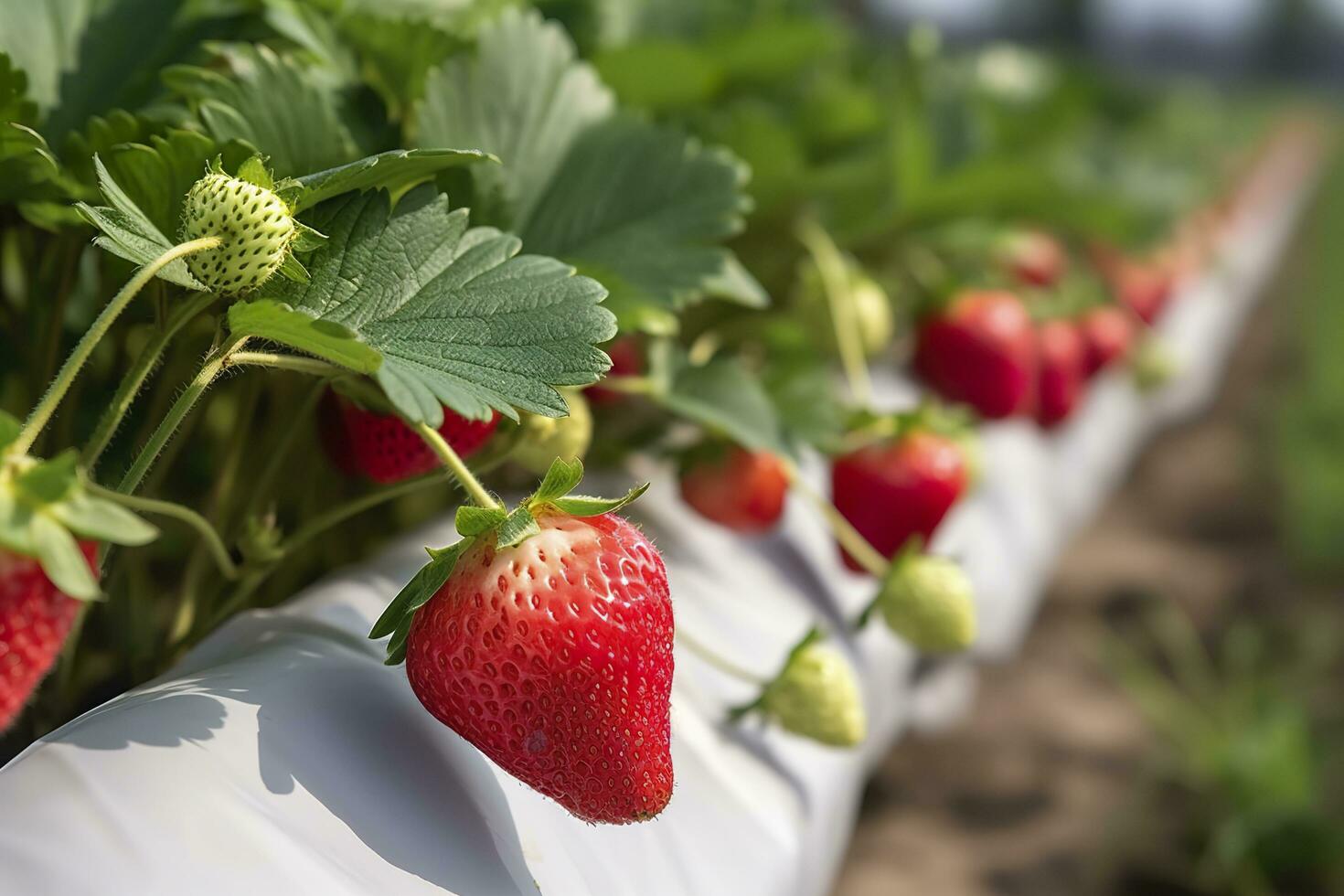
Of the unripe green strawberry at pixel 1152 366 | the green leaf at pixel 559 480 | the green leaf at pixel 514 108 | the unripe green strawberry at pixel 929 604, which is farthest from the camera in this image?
the unripe green strawberry at pixel 1152 366

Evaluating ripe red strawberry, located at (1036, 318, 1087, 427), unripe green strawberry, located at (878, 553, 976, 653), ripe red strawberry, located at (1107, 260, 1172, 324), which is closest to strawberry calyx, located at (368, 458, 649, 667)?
unripe green strawberry, located at (878, 553, 976, 653)

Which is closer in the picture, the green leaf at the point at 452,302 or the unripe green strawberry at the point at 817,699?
the green leaf at the point at 452,302

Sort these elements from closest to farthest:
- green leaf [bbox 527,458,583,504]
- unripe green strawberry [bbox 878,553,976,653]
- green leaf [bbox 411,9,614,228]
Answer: green leaf [bbox 527,458,583,504], green leaf [bbox 411,9,614,228], unripe green strawberry [bbox 878,553,976,653]

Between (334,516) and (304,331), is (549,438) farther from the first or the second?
(304,331)

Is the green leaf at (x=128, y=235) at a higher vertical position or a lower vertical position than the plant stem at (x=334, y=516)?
higher

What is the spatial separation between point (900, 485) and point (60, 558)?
0.47 m

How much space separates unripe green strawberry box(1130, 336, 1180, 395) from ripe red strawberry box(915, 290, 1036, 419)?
1.85 ft

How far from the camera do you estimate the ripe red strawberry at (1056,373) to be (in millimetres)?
1115

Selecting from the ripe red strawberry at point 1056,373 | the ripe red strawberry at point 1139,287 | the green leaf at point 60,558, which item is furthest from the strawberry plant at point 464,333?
the ripe red strawberry at point 1139,287

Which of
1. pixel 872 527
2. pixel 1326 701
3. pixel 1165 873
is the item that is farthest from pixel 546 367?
pixel 1326 701

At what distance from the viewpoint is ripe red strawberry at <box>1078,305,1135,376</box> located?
1.29m

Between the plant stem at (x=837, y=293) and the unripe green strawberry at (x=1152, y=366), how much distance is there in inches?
29.9

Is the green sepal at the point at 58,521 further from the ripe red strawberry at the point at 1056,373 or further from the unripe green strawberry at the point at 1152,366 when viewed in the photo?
the unripe green strawberry at the point at 1152,366

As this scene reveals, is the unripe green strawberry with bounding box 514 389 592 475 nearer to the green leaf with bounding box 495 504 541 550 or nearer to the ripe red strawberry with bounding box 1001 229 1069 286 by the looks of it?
the green leaf with bounding box 495 504 541 550
